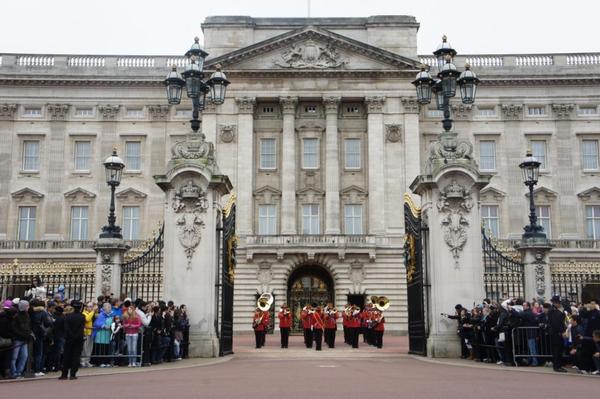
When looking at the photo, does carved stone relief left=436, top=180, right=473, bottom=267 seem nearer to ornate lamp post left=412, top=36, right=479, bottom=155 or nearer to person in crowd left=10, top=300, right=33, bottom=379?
ornate lamp post left=412, top=36, right=479, bottom=155

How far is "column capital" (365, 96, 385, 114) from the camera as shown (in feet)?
168

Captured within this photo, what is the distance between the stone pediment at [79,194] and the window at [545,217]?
1264 inches

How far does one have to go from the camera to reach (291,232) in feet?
162

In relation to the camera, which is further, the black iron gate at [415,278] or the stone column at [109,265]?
the stone column at [109,265]

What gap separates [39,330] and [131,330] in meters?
2.47

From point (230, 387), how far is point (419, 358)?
8120mm

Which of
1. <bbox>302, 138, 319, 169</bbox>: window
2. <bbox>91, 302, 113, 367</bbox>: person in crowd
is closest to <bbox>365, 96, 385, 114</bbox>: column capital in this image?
<bbox>302, 138, 319, 169</bbox>: window

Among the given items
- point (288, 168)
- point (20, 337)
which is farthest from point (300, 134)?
point (20, 337)

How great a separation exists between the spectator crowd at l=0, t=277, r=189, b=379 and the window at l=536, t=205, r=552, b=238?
1494 inches

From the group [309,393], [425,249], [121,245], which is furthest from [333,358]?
[309,393]

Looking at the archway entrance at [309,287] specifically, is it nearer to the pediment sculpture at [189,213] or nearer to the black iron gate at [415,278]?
the black iron gate at [415,278]

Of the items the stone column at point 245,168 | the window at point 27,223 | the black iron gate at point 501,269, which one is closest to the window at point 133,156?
the window at point 27,223

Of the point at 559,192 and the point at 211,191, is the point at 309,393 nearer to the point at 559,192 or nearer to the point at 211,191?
the point at 211,191

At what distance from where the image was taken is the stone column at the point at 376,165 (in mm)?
49250
